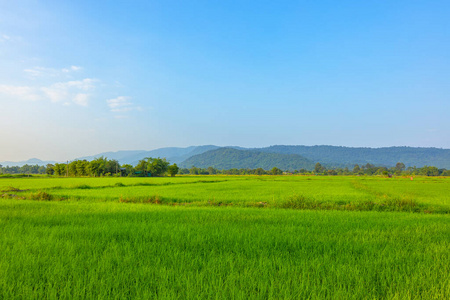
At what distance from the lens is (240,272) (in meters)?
3.14

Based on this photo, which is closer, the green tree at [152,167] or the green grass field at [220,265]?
the green grass field at [220,265]

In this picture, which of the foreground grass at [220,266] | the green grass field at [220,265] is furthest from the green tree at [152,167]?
the foreground grass at [220,266]

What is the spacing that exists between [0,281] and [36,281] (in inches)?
13.1

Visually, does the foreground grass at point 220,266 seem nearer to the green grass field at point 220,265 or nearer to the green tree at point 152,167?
the green grass field at point 220,265

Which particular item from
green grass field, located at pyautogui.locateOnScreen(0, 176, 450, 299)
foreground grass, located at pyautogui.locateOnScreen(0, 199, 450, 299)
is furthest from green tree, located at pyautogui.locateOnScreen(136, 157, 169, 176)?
foreground grass, located at pyautogui.locateOnScreen(0, 199, 450, 299)

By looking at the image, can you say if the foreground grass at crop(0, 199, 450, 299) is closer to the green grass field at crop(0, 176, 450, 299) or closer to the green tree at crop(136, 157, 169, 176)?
the green grass field at crop(0, 176, 450, 299)

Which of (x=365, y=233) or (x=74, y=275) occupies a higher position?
(x=74, y=275)

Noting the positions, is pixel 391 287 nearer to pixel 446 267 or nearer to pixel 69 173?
pixel 446 267

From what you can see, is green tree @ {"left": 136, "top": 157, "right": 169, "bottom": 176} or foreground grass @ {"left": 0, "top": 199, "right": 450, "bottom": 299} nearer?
foreground grass @ {"left": 0, "top": 199, "right": 450, "bottom": 299}

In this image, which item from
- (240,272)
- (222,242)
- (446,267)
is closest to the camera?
(240,272)

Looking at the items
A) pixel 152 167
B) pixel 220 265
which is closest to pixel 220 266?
pixel 220 265

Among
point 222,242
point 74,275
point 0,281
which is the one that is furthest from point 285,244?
point 0,281

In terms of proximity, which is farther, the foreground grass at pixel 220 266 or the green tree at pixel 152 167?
the green tree at pixel 152 167

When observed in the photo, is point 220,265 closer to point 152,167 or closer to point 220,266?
point 220,266
